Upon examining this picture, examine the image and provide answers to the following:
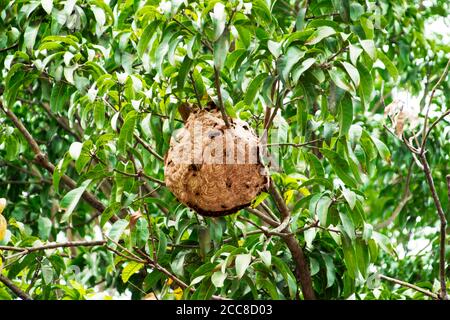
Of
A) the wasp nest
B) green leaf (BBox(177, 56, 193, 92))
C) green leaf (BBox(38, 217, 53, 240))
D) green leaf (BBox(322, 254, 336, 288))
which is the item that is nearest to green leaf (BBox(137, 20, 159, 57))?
green leaf (BBox(177, 56, 193, 92))

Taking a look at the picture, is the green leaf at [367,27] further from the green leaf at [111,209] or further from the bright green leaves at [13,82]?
the bright green leaves at [13,82]

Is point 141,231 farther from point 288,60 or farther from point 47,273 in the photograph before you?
point 288,60

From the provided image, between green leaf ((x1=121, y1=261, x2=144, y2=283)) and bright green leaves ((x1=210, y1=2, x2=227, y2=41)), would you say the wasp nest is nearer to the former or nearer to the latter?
bright green leaves ((x1=210, y1=2, x2=227, y2=41))

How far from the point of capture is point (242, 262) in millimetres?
2711

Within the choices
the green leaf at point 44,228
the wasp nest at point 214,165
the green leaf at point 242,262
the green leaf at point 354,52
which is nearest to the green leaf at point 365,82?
the green leaf at point 354,52

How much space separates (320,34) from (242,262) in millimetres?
748

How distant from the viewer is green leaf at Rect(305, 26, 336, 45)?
2.49 meters

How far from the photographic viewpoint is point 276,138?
308 cm

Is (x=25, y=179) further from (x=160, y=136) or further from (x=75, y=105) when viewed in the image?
(x=160, y=136)

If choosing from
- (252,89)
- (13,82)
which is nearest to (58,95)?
(13,82)

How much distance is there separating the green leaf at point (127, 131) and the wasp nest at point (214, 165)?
17cm

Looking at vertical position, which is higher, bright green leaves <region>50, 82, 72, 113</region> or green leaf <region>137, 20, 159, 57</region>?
green leaf <region>137, 20, 159, 57</region>

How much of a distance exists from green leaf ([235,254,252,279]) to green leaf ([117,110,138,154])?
505 millimetres
